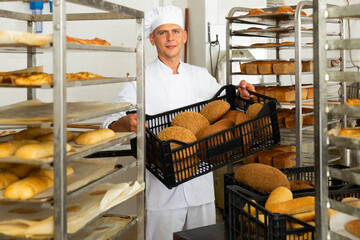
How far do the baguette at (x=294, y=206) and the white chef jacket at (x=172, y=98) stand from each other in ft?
3.65

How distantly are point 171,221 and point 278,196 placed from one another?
4.05ft

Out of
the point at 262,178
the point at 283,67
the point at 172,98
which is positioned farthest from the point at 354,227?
the point at 283,67

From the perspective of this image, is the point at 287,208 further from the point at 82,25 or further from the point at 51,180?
the point at 82,25

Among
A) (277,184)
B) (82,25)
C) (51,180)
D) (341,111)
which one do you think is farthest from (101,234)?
(82,25)

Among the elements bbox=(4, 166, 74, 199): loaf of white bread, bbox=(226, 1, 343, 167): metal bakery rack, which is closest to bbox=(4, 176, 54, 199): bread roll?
bbox=(4, 166, 74, 199): loaf of white bread

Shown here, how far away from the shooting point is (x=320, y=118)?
1125 millimetres

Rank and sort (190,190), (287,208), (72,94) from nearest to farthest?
(287,208)
(190,190)
(72,94)

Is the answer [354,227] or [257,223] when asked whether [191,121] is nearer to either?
[257,223]

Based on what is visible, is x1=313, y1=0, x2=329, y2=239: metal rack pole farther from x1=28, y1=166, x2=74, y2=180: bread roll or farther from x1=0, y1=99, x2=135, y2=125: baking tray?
x1=28, y1=166, x2=74, y2=180: bread roll

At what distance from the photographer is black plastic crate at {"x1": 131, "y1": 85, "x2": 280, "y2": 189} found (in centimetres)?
174

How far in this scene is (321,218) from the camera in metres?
1.13

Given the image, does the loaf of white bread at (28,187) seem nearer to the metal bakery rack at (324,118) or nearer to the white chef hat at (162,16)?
the metal bakery rack at (324,118)

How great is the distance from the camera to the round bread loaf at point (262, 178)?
5.33 feet

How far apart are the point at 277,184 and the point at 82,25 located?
125 inches
